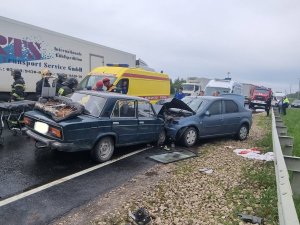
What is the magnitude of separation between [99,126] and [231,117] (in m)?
5.56

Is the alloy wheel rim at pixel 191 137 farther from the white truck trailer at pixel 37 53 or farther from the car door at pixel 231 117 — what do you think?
the white truck trailer at pixel 37 53

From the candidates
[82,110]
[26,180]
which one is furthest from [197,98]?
[26,180]

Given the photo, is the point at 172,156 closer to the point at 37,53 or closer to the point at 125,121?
the point at 125,121

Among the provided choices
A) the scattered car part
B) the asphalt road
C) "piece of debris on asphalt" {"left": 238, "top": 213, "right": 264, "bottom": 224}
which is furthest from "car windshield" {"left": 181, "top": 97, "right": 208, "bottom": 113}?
"piece of debris on asphalt" {"left": 238, "top": 213, "right": 264, "bottom": 224}

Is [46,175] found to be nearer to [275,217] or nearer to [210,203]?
[210,203]

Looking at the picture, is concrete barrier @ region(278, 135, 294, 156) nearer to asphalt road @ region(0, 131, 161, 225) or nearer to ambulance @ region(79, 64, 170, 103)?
asphalt road @ region(0, 131, 161, 225)

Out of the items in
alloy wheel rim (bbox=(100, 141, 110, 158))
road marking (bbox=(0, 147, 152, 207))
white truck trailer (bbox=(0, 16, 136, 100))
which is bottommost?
road marking (bbox=(0, 147, 152, 207))

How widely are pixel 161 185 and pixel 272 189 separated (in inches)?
80.7

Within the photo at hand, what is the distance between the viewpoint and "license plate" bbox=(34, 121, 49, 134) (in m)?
6.62

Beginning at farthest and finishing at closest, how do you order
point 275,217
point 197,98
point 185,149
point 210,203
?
point 197,98, point 185,149, point 210,203, point 275,217

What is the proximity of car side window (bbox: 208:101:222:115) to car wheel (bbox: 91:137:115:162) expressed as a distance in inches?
163

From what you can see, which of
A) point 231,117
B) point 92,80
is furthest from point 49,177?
point 92,80

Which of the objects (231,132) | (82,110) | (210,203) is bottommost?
(210,203)

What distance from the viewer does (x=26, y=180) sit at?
568 centimetres
